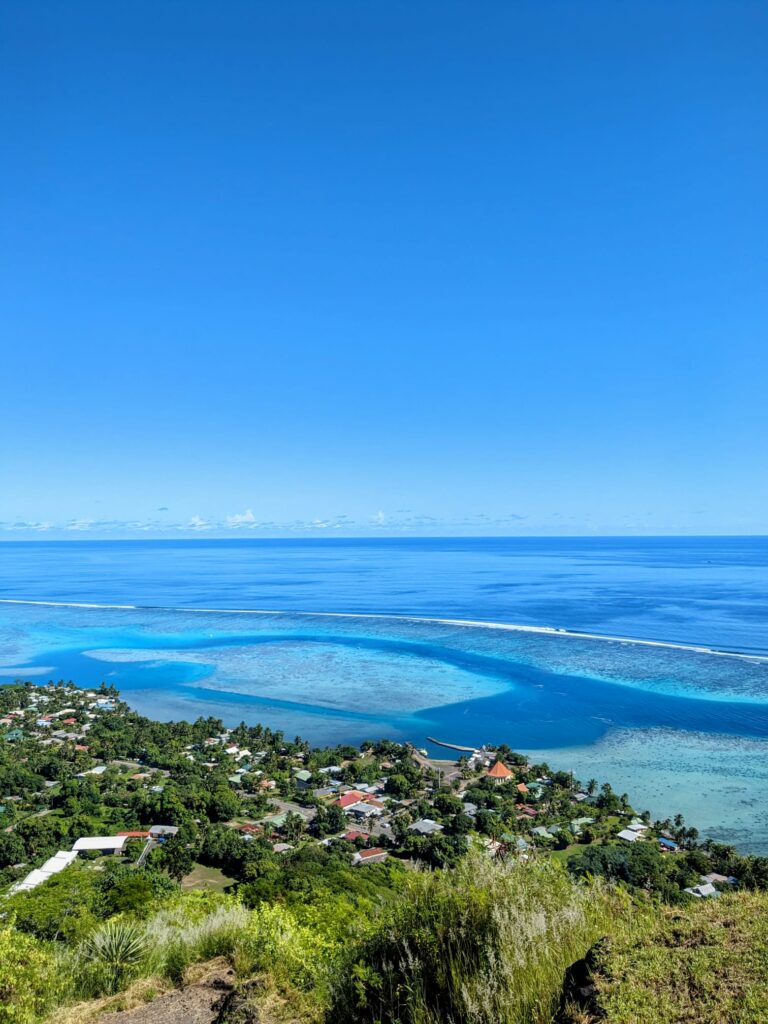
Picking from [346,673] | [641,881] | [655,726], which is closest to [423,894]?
[641,881]

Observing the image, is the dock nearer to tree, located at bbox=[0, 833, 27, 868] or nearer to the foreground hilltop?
the foreground hilltop

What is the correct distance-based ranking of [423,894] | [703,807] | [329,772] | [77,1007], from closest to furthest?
[423,894], [77,1007], [703,807], [329,772]

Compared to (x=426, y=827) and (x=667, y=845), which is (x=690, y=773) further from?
(x=426, y=827)

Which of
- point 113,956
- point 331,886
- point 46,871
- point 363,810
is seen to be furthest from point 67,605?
point 113,956

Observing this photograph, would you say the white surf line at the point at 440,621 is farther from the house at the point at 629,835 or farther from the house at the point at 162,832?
the house at the point at 162,832

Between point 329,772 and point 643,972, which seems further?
point 329,772

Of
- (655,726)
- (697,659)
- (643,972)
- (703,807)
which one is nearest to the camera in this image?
(643,972)

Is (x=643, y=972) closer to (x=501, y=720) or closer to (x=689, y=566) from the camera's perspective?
(x=501, y=720)

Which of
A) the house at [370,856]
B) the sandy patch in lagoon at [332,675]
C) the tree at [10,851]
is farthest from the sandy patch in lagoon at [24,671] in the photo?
the house at [370,856]
